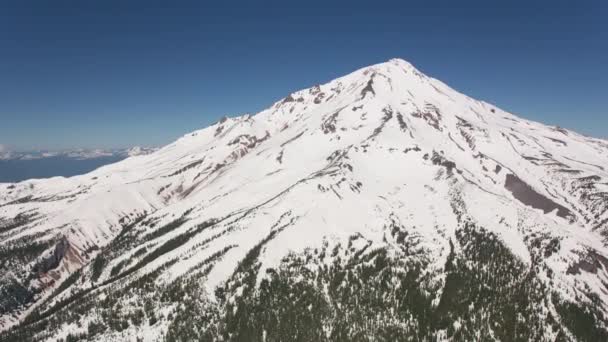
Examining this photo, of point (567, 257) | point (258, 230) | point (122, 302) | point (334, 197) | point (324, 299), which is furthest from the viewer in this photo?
point (334, 197)

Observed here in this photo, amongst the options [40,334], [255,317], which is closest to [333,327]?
[255,317]

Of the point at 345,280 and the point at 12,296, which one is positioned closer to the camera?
the point at 345,280

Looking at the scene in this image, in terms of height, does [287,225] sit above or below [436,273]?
above

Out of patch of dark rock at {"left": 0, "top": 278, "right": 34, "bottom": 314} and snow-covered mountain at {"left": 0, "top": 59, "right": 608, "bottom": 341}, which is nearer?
snow-covered mountain at {"left": 0, "top": 59, "right": 608, "bottom": 341}

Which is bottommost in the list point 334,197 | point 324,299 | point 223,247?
point 324,299

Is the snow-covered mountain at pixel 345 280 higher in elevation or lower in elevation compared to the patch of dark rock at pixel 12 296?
higher

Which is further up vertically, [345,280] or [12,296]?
[345,280]

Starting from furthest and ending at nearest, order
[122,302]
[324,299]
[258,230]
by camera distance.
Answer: [258,230] < [122,302] < [324,299]

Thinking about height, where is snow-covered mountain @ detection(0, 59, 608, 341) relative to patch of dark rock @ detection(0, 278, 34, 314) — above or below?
above

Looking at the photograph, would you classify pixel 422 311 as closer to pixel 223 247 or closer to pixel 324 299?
pixel 324 299

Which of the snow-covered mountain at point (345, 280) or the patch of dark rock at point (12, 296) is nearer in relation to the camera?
the snow-covered mountain at point (345, 280)

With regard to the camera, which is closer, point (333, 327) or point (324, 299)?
point (333, 327)
